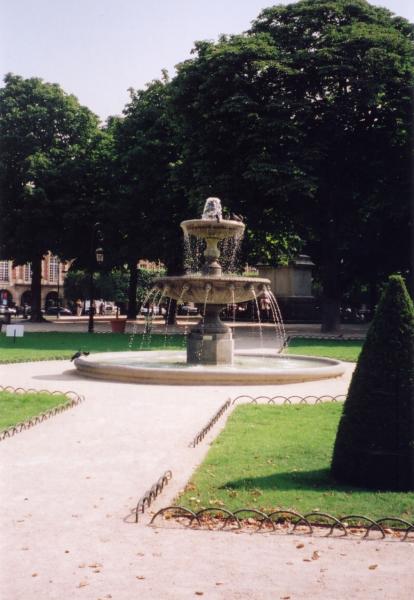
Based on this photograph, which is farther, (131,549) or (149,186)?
(149,186)

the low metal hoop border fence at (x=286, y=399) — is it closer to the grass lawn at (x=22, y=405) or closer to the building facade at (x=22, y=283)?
the grass lawn at (x=22, y=405)

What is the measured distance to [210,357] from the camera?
58.9ft

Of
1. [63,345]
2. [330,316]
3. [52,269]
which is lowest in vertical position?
[63,345]

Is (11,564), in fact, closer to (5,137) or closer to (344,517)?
(344,517)

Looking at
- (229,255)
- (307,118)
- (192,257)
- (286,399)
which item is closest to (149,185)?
(192,257)

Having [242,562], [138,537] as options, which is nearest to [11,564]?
[138,537]

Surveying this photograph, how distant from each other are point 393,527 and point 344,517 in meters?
0.44

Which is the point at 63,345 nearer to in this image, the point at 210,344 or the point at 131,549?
the point at 210,344

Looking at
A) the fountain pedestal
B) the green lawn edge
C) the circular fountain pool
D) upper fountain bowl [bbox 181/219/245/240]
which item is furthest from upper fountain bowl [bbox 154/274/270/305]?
the green lawn edge

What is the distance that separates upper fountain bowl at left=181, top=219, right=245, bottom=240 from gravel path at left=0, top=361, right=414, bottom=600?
9.57 metres

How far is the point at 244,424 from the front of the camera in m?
10.8

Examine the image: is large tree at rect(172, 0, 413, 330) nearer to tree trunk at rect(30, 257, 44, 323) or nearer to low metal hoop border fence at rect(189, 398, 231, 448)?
tree trunk at rect(30, 257, 44, 323)

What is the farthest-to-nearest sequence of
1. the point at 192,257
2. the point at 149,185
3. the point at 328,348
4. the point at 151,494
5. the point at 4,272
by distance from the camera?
1. the point at 4,272
2. the point at 192,257
3. the point at 149,185
4. the point at 328,348
5. the point at 151,494

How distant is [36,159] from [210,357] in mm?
27586
